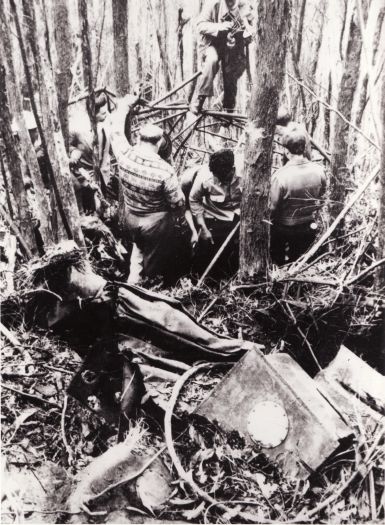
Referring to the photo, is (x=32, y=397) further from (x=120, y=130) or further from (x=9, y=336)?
(x=120, y=130)

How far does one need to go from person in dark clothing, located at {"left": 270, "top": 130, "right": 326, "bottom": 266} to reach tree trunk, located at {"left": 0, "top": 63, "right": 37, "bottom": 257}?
8.85ft

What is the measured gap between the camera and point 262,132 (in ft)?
13.9

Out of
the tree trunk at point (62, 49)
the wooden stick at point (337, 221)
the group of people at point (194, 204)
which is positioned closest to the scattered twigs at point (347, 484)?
the wooden stick at point (337, 221)

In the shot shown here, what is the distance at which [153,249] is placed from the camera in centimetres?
569

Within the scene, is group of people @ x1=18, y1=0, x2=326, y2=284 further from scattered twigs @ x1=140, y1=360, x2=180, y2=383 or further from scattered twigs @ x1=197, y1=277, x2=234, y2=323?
scattered twigs @ x1=140, y1=360, x2=180, y2=383

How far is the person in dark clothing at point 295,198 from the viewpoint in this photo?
5.48 meters

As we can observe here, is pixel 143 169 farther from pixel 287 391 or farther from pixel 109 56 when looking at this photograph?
pixel 109 56

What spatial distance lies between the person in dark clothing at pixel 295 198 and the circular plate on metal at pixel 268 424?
267 centimetres

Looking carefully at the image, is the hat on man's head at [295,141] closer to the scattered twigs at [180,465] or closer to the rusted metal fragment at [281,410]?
the rusted metal fragment at [281,410]

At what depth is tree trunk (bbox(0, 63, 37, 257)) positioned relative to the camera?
4426 millimetres

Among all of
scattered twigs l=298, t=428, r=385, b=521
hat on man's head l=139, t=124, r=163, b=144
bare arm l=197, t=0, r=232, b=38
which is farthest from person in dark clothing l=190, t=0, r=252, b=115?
scattered twigs l=298, t=428, r=385, b=521

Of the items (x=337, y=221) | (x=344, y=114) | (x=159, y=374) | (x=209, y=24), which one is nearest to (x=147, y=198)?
(x=337, y=221)

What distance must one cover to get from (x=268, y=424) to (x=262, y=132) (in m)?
2.45

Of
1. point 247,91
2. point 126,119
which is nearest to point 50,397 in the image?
point 126,119
